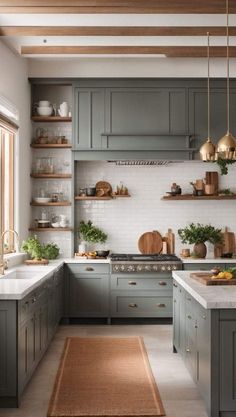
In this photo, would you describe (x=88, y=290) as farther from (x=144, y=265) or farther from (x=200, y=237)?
(x=200, y=237)

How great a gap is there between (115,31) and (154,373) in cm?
386

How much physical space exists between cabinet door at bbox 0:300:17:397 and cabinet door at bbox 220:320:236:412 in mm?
1669

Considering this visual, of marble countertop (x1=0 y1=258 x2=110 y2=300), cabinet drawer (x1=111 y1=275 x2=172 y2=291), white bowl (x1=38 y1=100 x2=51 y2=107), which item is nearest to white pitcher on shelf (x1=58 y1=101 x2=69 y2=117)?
white bowl (x1=38 y1=100 x2=51 y2=107)

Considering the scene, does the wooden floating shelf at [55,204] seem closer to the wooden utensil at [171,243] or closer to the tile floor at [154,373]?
the wooden utensil at [171,243]

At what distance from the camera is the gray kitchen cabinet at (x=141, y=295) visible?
340 inches

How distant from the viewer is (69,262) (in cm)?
863

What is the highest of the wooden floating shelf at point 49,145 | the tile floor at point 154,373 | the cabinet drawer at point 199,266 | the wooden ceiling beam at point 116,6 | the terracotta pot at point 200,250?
the wooden ceiling beam at point 116,6

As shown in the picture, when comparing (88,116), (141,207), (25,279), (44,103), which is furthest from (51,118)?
(25,279)

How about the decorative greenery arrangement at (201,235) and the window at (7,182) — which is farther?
the decorative greenery arrangement at (201,235)

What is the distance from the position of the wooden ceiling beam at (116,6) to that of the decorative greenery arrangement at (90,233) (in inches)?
146

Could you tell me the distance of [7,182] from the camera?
321 inches

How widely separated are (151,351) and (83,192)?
3023mm

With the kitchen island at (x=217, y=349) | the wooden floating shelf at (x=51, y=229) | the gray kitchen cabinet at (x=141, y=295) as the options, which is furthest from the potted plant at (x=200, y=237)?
the kitchen island at (x=217, y=349)

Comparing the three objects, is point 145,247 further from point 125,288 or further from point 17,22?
point 17,22
